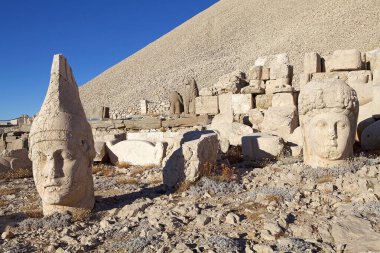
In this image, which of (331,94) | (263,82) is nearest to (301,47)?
(263,82)

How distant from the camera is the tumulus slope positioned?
1549 inches

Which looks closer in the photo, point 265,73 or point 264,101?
point 264,101

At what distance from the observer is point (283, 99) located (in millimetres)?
11766

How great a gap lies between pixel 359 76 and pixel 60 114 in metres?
8.87

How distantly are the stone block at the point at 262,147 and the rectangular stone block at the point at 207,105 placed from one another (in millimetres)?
4645

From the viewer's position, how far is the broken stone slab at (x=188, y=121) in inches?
484

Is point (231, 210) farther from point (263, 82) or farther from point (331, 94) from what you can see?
point (263, 82)

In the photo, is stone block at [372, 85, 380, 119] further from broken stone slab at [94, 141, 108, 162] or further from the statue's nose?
the statue's nose

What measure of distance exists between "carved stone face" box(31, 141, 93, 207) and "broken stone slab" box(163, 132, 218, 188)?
1.68 metres

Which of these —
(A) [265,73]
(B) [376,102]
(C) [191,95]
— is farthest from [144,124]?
(B) [376,102]

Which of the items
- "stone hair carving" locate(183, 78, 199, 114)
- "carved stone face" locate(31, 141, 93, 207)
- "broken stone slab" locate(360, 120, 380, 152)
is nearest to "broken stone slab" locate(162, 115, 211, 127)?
"stone hair carving" locate(183, 78, 199, 114)

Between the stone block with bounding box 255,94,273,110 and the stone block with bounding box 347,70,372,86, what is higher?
the stone block with bounding box 347,70,372,86

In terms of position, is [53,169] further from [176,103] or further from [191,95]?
[176,103]

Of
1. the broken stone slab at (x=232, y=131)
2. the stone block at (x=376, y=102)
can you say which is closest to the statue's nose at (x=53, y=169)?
the broken stone slab at (x=232, y=131)
